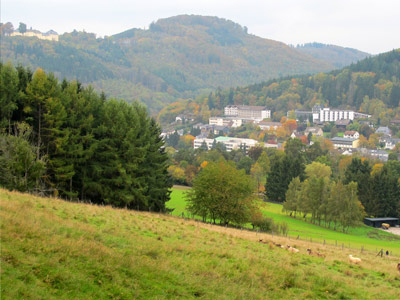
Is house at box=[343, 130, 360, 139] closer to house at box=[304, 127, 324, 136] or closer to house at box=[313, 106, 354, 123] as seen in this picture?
house at box=[304, 127, 324, 136]

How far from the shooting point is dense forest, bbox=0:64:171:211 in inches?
989

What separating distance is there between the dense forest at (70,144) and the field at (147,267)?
7630 mm

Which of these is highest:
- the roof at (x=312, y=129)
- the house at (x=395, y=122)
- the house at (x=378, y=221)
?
the house at (x=395, y=122)

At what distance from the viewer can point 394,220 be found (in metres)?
63.6

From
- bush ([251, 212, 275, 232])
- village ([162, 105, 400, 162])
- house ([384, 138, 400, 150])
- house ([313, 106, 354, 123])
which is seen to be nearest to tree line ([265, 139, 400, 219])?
bush ([251, 212, 275, 232])

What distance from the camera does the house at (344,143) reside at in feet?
498

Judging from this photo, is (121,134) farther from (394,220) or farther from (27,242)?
(394,220)

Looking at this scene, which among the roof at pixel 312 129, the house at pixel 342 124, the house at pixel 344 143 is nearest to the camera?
the house at pixel 344 143

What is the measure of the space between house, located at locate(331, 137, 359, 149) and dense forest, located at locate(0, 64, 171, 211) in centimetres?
12778

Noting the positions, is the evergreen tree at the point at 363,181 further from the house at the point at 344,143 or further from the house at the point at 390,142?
the house at the point at 390,142

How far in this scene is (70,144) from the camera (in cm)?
2956

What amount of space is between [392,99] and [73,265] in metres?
209

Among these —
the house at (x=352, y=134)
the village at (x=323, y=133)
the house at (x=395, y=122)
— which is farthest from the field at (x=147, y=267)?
the house at (x=395, y=122)

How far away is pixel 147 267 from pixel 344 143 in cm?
15088
